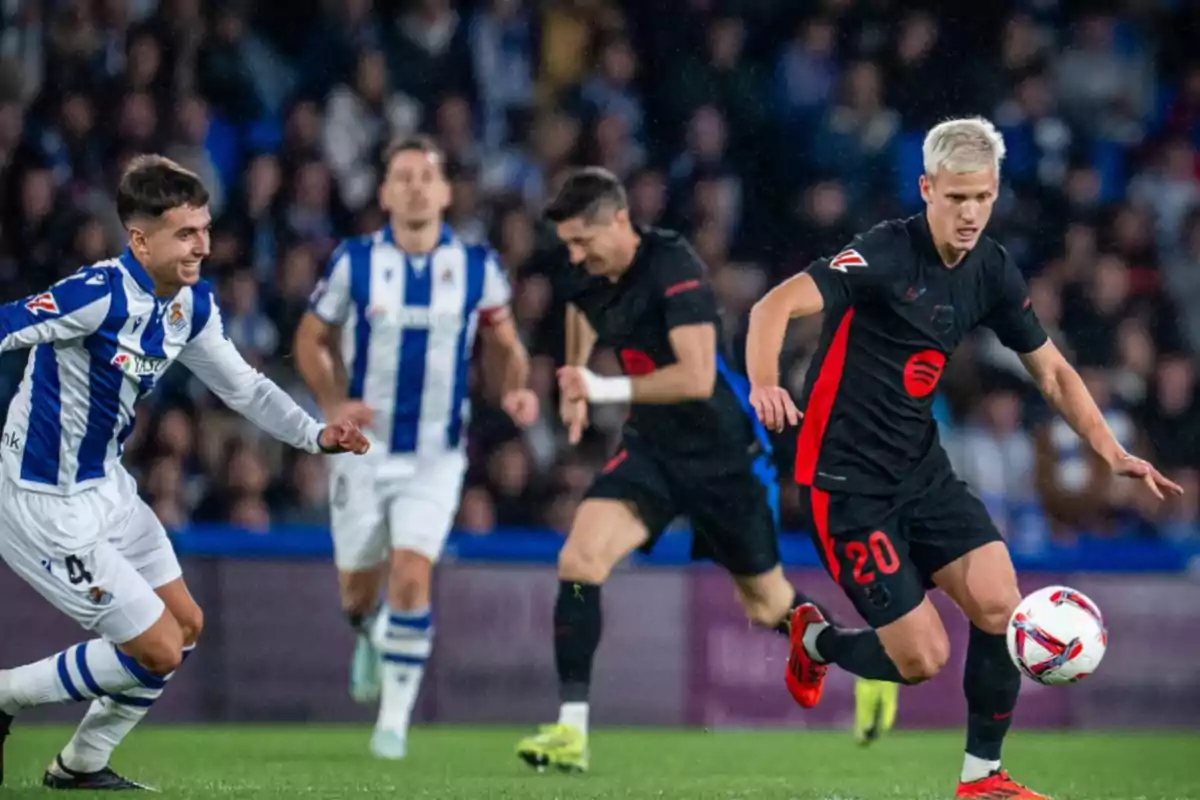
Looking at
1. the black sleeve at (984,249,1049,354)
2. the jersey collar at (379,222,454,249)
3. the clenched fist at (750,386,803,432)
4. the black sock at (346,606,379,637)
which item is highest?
the jersey collar at (379,222,454,249)

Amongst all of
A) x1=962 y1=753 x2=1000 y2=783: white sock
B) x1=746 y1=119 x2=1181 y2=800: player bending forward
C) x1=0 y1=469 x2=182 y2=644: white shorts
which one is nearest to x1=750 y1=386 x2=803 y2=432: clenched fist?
x1=746 y1=119 x2=1181 y2=800: player bending forward

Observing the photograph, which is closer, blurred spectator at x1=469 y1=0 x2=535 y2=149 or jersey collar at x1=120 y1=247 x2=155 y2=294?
jersey collar at x1=120 y1=247 x2=155 y2=294

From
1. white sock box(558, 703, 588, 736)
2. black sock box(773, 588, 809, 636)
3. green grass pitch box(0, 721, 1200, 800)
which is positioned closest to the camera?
green grass pitch box(0, 721, 1200, 800)

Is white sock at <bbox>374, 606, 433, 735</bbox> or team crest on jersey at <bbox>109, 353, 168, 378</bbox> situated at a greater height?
team crest on jersey at <bbox>109, 353, 168, 378</bbox>

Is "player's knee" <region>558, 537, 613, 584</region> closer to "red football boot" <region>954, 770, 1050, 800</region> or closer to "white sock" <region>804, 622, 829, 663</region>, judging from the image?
"white sock" <region>804, 622, 829, 663</region>

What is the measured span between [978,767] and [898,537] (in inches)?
31.1

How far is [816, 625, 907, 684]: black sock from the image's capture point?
7.03 meters

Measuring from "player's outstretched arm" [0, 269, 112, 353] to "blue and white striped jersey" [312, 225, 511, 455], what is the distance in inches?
107

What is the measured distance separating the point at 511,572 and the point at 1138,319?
14.9 feet

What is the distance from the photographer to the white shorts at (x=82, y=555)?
21.7 ft

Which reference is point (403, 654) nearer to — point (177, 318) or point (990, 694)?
point (177, 318)

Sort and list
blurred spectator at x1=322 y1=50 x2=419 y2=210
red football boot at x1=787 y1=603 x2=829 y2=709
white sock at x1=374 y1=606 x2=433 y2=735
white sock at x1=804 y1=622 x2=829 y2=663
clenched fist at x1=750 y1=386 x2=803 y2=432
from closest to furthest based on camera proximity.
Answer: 1. clenched fist at x1=750 y1=386 x2=803 y2=432
2. white sock at x1=804 y1=622 x2=829 y2=663
3. red football boot at x1=787 y1=603 x2=829 y2=709
4. white sock at x1=374 y1=606 x2=433 y2=735
5. blurred spectator at x1=322 y1=50 x2=419 y2=210

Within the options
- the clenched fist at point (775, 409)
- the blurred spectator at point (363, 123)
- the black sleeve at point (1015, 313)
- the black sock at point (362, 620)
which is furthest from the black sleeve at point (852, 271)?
the blurred spectator at point (363, 123)

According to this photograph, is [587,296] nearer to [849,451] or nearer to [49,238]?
[849,451]
